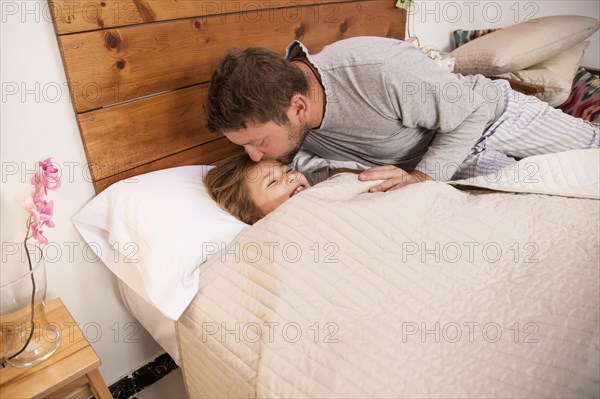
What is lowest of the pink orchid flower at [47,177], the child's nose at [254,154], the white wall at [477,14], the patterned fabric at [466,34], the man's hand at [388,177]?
the man's hand at [388,177]

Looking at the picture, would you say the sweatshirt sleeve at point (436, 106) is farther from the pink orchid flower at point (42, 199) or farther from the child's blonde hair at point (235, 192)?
the pink orchid flower at point (42, 199)

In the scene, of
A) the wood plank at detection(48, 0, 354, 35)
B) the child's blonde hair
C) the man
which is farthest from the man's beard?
the wood plank at detection(48, 0, 354, 35)

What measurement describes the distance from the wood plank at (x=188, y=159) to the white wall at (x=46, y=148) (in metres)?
0.06

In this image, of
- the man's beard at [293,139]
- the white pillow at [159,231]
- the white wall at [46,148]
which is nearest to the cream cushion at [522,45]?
the man's beard at [293,139]

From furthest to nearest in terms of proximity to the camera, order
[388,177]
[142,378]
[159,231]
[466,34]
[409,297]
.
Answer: [466,34] → [142,378] → [388,177] → [159,231] → [409,297]

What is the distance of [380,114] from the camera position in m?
1.30

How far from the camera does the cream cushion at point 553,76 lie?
71.1 inches

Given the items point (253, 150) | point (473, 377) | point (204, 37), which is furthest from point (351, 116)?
point (473, 377)

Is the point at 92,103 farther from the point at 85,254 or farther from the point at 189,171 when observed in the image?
the point at 85,254

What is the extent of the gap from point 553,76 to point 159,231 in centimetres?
171

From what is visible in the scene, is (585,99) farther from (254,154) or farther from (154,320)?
(154,320)

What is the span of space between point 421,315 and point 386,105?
68 centimetres

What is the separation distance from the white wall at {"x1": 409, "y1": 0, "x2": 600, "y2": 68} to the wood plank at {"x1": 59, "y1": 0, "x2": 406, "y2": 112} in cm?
64

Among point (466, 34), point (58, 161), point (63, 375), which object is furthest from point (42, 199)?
point (466, 34)
